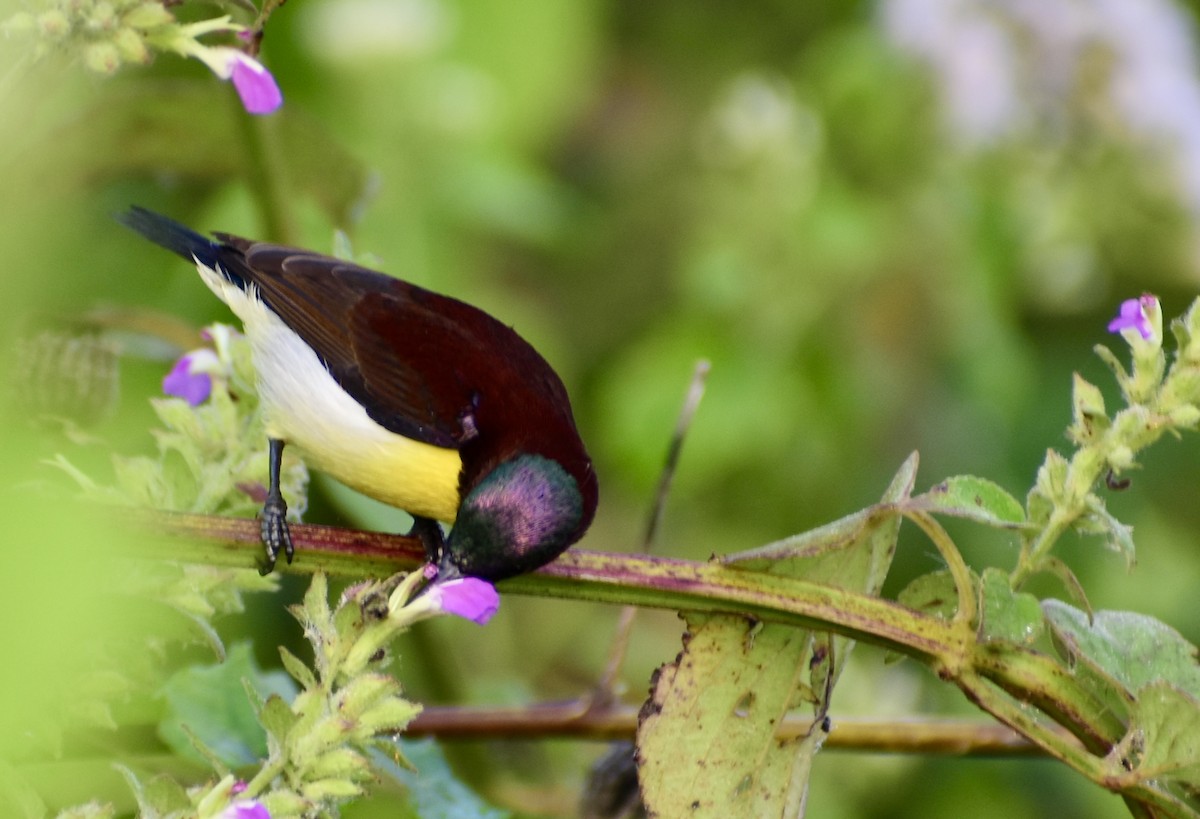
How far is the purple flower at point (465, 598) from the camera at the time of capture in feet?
2.50

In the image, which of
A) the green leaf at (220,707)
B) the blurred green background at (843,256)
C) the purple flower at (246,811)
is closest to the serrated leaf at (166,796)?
the purple flower at (246,811)

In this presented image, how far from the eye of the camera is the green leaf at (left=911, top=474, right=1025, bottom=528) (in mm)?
777

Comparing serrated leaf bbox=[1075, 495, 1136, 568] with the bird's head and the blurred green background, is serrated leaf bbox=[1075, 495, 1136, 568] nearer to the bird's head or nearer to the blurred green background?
the bird's head

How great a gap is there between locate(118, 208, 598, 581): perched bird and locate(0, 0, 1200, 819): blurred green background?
0.76 metres

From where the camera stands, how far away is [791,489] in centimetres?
249

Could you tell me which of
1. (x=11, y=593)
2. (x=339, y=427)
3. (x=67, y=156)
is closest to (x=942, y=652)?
(x=339, y=427)

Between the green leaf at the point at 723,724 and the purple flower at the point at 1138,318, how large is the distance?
0.27 metres

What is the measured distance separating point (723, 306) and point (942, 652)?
1638 mm

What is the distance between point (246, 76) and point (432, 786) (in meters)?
0.54

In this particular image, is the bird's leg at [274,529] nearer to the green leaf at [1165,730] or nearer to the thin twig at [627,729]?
the thin twig at [627,729]

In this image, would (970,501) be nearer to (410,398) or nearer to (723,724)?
(723,724)

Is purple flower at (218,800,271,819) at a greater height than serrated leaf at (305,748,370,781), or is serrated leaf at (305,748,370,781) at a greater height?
serrated leaf at (305,748,370,781)

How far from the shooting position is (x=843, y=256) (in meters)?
2.39

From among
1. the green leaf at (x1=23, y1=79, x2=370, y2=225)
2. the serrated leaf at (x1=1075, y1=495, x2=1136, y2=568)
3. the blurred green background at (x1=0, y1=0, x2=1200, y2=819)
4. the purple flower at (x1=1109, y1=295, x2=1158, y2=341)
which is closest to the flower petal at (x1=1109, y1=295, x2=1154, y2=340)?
the purple flower at (x1=1109, y1=295, x2=1158, y2=341)
